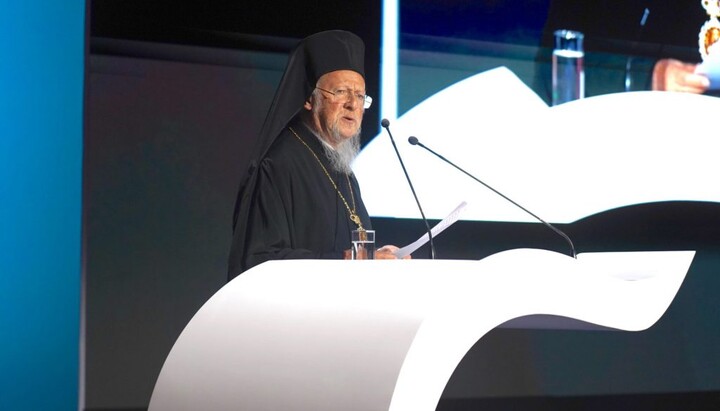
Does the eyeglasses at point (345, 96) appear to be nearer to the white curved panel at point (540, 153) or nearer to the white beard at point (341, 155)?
the white beard at point (341, 155)

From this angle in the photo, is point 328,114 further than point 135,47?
No

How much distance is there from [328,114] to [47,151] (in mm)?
1251

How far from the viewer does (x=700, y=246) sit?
561 centimetres

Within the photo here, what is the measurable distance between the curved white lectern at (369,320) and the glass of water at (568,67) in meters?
3.30

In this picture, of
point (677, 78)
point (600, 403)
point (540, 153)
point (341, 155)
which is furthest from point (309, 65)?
point (600, 403)

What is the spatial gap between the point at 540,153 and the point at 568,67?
0.57 m

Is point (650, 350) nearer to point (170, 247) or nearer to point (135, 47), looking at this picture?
point (170, 247)

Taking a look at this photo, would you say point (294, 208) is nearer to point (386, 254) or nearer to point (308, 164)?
point (308, 164)

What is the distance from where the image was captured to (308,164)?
335 centimetres

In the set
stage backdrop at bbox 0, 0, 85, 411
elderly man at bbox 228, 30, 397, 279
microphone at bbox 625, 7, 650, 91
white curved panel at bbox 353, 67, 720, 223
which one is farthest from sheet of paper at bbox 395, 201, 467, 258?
microphone at bbox 625, 7, 650, 91

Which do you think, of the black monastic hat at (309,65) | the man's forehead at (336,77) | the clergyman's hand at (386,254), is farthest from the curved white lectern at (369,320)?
the man's forehead at (336,77)

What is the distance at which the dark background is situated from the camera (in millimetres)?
4285

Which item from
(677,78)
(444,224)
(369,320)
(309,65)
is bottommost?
(369,320)

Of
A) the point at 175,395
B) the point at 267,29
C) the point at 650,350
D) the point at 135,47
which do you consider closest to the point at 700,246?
the point at 650,350
